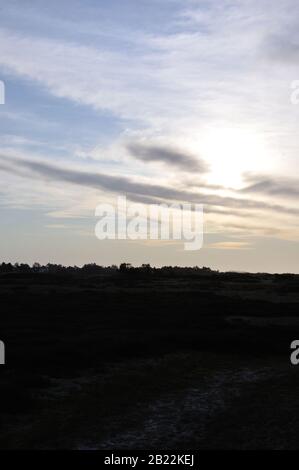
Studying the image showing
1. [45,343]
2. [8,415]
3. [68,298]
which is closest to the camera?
[8,415]

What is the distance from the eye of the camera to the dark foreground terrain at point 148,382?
1521cm

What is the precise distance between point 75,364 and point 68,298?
36725 mm

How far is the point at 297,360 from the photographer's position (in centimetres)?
2700

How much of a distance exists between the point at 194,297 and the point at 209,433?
49777 mm

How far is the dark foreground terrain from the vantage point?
49.9 feet

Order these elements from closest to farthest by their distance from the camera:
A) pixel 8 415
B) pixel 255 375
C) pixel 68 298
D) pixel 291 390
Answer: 1. pixel 8 415
2. pixel 291 390
3. pixel 255 375
4. pixel 68 298

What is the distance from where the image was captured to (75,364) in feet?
83.5

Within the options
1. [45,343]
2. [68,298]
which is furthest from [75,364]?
[68,298]

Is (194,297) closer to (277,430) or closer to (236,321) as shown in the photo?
(236,321)

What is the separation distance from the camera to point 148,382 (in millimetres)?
22328

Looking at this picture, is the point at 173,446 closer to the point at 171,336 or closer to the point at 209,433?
the point at 209,433

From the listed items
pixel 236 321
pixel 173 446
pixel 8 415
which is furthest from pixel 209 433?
pixel 236 321
